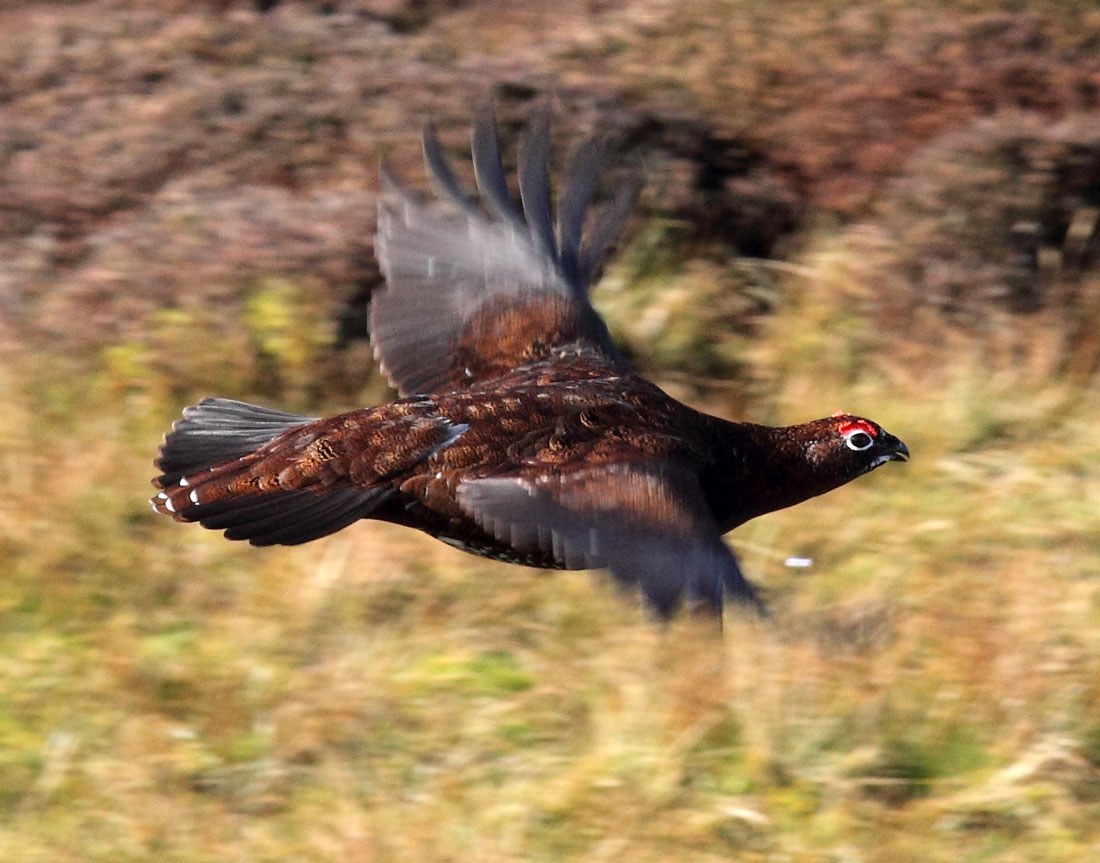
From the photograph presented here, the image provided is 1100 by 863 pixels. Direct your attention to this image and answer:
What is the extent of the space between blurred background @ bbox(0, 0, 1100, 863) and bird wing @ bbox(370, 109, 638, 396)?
61 cm

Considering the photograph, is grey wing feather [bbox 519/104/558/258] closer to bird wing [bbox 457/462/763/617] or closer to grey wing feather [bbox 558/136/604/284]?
grey wing feather [bbox 558/136/604/284]

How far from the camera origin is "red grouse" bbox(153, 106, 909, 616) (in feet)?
13.2

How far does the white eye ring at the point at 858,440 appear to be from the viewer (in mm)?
4863

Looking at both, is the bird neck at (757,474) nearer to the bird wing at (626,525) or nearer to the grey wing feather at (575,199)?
the bird wing at (626,525)

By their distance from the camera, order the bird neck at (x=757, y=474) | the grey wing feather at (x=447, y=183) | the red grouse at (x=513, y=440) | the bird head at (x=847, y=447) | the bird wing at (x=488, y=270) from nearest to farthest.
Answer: the red grouse at (x=513, y=440) < the bird neck at (x=757, y=474) < the bird head at (x=847, y=447) < the bird wing at (x=488, y=270) < the grey wing feather at (x=447, y=183)

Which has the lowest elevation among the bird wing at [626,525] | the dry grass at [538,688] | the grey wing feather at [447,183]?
the dry grass at [538,688]

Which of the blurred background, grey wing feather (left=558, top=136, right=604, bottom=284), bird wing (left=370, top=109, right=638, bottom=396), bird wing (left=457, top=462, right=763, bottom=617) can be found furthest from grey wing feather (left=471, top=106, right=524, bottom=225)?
bird wing (left=457, top=462, right=763, bottom=617)

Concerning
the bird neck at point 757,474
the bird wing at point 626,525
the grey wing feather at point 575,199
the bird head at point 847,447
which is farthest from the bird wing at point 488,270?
the bird wing at point 626,525

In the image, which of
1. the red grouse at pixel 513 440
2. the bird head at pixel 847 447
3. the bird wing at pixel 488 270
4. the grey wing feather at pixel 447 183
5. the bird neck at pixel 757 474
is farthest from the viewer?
the grey wing feather at pixel 447 183

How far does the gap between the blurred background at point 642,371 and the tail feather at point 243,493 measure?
61cm

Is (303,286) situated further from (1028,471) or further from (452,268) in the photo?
(1028,471)

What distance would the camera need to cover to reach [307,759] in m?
4.52

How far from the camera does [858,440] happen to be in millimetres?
4875

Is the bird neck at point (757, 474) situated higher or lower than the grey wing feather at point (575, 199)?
lower
